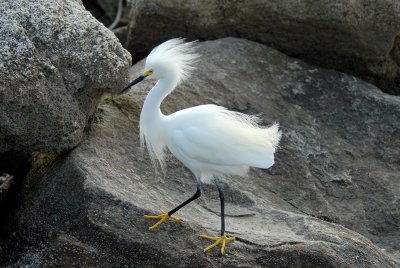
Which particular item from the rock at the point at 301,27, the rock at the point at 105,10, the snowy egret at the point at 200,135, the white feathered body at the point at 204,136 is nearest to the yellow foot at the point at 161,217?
the snowy egret at the point at 200,135

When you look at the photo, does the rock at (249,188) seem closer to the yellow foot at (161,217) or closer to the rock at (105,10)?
the yellow foot at (161,217)

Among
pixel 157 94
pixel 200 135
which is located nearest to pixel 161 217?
pixel 200 135

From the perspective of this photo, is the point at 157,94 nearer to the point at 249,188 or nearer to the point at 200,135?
the point at 200,135

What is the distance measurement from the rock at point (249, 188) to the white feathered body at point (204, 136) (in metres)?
0.26

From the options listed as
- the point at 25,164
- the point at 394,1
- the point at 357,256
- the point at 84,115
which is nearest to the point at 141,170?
the point at 84,115

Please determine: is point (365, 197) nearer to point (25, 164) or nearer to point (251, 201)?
point (251, 201)

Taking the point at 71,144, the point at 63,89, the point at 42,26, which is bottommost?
the point at 71,144

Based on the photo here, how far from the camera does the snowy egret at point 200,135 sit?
353 centimetres

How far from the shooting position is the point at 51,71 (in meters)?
3.57

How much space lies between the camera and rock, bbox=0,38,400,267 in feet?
10.9

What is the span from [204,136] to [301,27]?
158 cm

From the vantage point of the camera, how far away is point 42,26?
11.8 feet

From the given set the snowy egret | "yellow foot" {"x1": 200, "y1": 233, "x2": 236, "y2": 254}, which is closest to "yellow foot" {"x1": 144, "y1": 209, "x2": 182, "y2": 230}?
the snowy egret

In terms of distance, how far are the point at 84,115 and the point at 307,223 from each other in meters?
1.16
